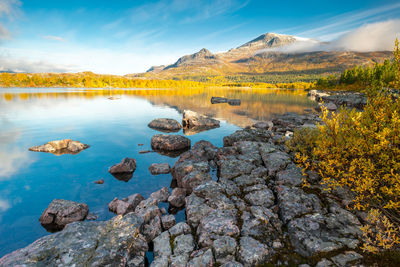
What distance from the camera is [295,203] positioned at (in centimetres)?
1059

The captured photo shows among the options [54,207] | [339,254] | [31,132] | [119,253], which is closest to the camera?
[339,254]

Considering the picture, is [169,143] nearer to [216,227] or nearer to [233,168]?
[233,168]

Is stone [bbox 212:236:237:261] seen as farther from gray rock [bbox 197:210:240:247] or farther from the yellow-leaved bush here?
the yellow-leaved bush

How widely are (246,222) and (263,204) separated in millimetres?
2351

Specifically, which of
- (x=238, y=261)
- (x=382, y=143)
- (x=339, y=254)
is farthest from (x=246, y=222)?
(x=382, y=143)

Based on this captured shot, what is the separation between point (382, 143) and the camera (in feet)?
22.6

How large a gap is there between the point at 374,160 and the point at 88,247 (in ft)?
45.3

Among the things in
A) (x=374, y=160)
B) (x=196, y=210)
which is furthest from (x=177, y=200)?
(x=374, y=160)

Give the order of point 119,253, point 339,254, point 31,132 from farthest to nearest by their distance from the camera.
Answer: point 31,132 < point 119,253 < point 339,254

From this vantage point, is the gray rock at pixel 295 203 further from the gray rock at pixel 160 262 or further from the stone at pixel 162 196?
the stone at pixel 162 196

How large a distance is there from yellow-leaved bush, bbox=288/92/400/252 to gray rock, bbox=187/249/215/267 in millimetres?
5908

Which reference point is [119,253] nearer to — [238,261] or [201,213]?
[201,213]

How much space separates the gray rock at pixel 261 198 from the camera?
11469mm

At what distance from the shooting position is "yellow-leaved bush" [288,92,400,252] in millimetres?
7121
